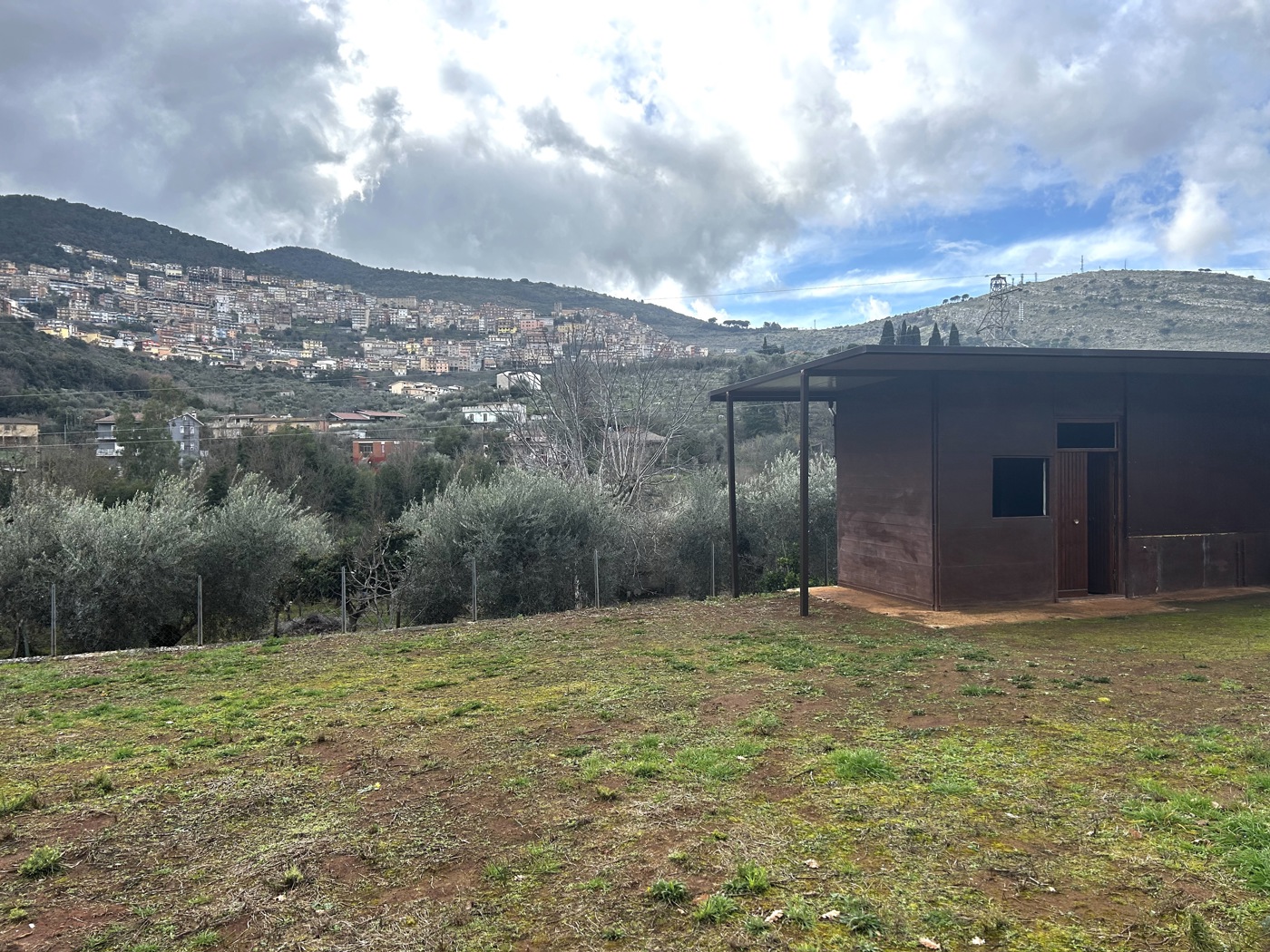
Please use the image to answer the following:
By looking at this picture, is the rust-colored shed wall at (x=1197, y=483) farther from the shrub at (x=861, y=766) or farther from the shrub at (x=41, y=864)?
the shrub at (x=41, y=864)

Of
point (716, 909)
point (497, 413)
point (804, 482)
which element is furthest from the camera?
point (497, 413)

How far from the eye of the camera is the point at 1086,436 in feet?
32.4

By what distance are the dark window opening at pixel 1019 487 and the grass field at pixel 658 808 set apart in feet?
9.65

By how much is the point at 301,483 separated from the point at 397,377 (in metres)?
22.1

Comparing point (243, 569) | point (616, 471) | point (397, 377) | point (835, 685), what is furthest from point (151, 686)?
point (397, 377)

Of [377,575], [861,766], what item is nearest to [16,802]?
[861,766]

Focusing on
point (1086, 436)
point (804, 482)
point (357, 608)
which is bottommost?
point (357, 608)

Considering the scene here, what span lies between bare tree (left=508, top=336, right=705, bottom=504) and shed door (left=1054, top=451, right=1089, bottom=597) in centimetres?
1027

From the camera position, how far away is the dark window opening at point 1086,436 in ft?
32.2

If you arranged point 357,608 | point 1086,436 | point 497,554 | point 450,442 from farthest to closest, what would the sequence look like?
1. point 450,442
2. point 357,608
3. point 497,554
4. point 1086,436

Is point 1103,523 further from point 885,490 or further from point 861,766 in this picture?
point 861,766

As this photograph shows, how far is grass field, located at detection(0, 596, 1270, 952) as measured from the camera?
2645mm

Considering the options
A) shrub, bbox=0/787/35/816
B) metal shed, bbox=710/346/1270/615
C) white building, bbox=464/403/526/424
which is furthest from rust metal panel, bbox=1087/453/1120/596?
white building, bbox=464/403/526/424

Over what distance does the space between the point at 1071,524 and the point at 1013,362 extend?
2769 millimetres
